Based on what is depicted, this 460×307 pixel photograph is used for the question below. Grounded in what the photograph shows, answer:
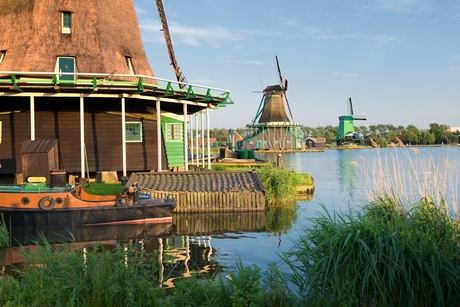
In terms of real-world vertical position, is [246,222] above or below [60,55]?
below

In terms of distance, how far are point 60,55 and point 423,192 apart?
57.4 feet

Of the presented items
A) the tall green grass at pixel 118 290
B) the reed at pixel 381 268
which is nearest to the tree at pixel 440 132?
the reed at pixel 381 268

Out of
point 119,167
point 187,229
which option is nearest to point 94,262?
point 187,229

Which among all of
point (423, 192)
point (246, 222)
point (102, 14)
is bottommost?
point (246, 222)

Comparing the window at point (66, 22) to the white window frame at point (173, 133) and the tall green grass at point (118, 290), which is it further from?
the tall green grass at point (118, 290)

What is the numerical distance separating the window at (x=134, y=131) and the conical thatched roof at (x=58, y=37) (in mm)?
2662

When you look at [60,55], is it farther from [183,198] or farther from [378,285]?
[378,285]

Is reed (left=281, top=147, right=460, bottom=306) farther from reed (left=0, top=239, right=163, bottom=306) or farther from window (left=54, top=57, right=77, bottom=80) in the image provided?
window (left=54, top=57, right=77, bottom=80)

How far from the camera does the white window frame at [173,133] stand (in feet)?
70.1

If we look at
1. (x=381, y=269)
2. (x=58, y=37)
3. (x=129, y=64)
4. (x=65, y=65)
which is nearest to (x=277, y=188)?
(x=129, y=64)

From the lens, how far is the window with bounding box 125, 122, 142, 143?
20.0m

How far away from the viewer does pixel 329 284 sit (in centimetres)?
560

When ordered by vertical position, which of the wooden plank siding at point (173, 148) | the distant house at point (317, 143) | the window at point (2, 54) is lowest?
the wooden plank siding at point (173, 148)

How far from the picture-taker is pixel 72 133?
19109mm
